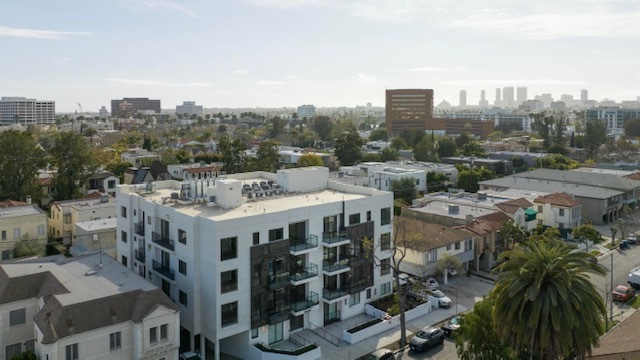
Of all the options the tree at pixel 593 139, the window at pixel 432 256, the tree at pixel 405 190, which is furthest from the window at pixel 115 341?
the tree at pixel 593 139

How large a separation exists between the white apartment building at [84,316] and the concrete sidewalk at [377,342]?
894 cm

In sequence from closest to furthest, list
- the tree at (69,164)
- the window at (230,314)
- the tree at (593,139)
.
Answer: the window at (230,314), the tree at (69,164), the tree at (593,139)

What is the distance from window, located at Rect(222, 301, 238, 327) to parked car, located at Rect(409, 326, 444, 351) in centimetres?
1012

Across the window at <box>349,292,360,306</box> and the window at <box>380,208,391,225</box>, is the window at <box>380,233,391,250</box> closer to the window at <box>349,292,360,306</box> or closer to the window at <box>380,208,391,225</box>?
the window at <box>380,208,391,225</box>

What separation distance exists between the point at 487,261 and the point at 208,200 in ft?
83.3

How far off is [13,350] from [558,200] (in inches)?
2062

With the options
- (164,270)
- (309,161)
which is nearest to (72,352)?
(164,270)

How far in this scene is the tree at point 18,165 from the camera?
62969 mm

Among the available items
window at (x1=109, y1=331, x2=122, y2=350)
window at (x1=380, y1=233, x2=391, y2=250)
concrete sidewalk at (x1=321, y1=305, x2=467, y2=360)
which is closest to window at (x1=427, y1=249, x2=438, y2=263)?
window at (x1=380, y1=233, x2=391, y2=250)

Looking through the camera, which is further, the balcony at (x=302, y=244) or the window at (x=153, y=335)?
the balcony at (x=302, y=244)

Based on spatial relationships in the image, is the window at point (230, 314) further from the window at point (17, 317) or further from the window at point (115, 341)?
the window at point (17, 317)

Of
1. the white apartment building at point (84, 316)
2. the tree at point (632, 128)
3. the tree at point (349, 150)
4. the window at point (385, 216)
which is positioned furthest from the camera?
the tree at point (632, 128)

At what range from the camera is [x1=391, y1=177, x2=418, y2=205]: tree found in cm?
7175

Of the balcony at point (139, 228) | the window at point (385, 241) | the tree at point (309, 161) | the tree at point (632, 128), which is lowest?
the window at point (385, 241)
